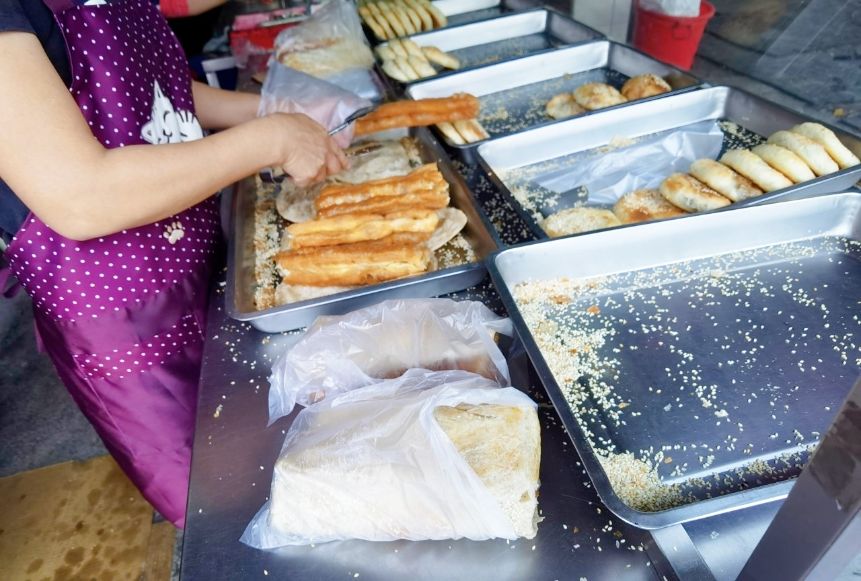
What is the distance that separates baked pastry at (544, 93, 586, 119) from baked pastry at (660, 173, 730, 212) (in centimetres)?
64

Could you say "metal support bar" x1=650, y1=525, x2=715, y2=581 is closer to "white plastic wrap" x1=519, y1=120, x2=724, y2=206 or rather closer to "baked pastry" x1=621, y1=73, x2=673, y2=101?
"white plastic wrap" x1=519, y1=120, x2=724, y2=206

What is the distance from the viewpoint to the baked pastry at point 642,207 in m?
1.83

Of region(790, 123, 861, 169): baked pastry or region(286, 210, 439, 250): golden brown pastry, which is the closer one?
region(286, 210, 439, 250): golden brown pastry

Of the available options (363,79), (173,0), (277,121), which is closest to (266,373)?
(277,121)

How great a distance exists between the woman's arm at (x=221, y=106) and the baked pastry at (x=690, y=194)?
1.47m

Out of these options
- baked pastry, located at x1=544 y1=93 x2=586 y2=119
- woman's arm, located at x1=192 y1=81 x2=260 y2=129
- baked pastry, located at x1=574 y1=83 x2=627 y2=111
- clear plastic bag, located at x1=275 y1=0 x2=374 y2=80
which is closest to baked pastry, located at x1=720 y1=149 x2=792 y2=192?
baked pastry, located at x1=574 y1=83 x2=627 y2=111

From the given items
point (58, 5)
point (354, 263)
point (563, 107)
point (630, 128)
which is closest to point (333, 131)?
point (354, 263)

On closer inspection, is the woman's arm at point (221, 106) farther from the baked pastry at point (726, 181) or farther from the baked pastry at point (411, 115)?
the baked pastry at point (726, 181)

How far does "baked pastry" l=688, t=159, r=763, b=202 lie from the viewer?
1.80 metres

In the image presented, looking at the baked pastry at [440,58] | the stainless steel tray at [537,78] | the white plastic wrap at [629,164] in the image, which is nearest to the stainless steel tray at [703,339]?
the white plastic wrap at [629,164]

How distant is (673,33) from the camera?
289cm

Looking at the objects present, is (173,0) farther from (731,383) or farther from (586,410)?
(731,383)

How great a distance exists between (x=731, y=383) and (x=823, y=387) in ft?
0.63

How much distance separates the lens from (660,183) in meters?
2.01
